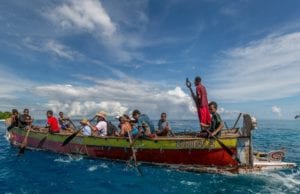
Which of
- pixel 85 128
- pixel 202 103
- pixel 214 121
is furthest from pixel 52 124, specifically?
pixel 214 121

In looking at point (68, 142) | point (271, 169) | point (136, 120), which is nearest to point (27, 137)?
point (68, 142)

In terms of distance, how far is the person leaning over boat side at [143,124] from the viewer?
1628cm

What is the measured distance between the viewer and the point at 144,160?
16.6 metres

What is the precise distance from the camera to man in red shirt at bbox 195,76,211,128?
15.3 metres

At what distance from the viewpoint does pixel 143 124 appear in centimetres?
1639

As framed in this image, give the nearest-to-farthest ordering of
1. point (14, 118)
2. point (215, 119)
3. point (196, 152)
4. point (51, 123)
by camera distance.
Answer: point (215, 119), point (196, 152), point (51, 123), point (14, 118)

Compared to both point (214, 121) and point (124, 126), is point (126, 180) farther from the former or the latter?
point (214, 121)

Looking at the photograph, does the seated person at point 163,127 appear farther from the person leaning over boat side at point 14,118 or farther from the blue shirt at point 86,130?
the person leaning over boat side at point 14,118

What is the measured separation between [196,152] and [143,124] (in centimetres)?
328

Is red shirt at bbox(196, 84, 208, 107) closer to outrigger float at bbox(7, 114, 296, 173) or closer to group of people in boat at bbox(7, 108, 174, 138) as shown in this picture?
outrigger float at bbox(7, 114, 296, 173)

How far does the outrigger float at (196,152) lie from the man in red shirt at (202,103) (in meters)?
1.05

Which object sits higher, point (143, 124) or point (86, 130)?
point (143, 124)

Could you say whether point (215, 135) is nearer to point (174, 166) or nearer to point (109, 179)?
point (174, 166)

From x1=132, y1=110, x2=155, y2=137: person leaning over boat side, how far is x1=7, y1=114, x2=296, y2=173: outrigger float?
16.4 inches
